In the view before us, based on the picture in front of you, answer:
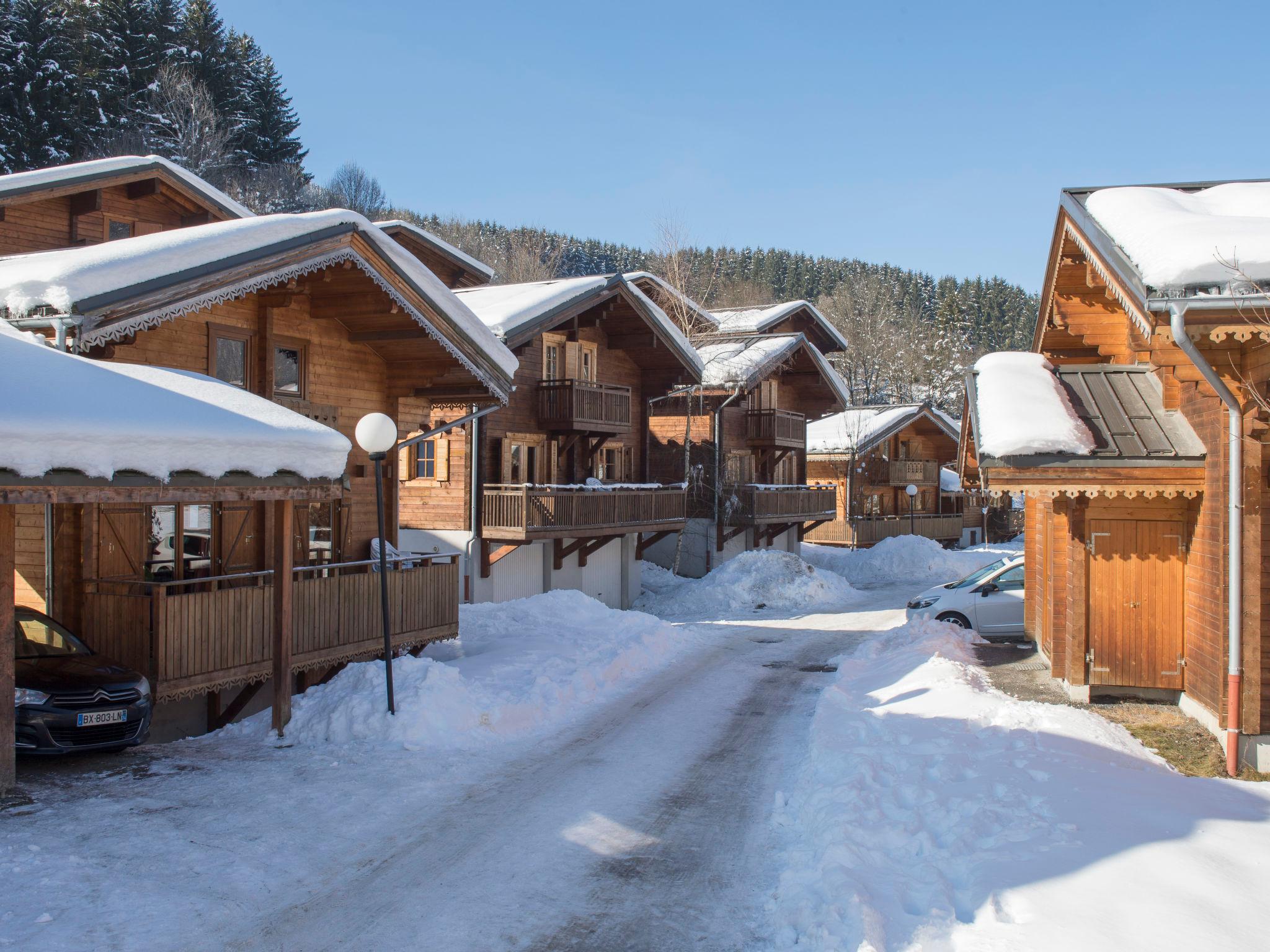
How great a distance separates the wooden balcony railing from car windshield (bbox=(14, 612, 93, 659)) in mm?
23729

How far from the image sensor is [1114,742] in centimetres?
998

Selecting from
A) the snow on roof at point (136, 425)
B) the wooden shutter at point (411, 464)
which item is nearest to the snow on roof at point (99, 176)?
the wooden shutter at point (411, 464)

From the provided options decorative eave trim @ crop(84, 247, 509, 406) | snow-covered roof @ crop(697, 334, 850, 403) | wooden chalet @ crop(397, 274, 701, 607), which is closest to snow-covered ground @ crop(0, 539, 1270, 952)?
decorative eave trim @ crop(84, 247, 509, 406)

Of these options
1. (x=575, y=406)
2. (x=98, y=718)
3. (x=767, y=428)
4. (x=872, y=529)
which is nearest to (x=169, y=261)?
(x=98, y=718)

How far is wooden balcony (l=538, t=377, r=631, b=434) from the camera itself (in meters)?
25.3

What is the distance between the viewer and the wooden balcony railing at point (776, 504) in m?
32.3

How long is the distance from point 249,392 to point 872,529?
3579 cm

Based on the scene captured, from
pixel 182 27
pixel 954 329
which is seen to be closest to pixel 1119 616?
pixel 182 27

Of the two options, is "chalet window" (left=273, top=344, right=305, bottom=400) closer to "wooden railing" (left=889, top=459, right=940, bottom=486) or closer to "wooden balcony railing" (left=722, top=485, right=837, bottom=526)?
"wooden balcony railing" (left=722, top=485, right=837, bottom=526)

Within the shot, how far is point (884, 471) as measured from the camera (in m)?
47.1

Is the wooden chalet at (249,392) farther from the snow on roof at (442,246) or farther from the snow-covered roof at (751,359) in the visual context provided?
the snow-covered roof at (751,359)

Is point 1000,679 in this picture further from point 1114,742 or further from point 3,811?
point 3,811

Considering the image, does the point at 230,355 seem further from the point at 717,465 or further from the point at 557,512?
the point at 717,465

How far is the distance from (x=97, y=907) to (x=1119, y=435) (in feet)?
37.5
